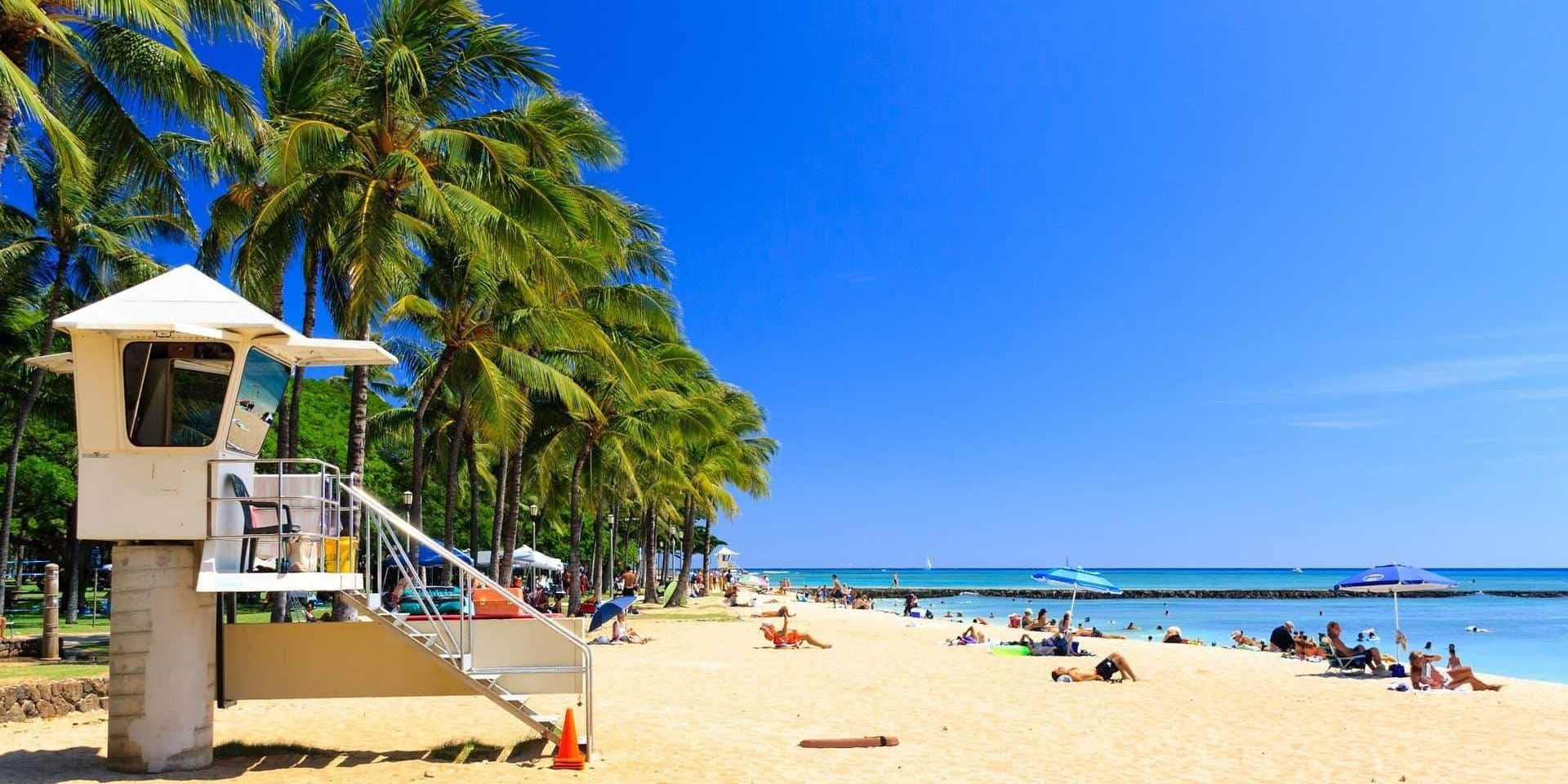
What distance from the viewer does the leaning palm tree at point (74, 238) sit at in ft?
78.4

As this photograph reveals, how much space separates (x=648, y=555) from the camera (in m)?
53.5

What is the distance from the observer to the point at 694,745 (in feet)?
39.1

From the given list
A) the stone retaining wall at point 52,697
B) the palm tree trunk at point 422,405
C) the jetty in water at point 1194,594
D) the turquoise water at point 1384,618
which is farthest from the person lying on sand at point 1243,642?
the jetty in water at point 1194,594

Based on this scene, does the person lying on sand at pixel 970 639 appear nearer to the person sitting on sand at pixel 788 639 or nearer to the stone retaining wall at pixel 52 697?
the person sitting on sand at pixel 788 639

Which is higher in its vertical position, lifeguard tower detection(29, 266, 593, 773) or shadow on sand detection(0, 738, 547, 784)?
lifeguard tower detection(29, 266, 593, 773)

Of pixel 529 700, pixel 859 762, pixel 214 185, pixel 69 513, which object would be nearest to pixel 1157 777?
Answer: pixel 859 762

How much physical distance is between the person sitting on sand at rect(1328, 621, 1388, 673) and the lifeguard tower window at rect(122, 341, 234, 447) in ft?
63.1

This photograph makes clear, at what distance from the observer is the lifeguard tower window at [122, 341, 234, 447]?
32.3 feet

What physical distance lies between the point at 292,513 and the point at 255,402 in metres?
1.12

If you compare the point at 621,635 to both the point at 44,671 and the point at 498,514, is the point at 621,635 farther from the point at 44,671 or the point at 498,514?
the point at 44,671

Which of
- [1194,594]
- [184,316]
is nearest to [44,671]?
[184,316]

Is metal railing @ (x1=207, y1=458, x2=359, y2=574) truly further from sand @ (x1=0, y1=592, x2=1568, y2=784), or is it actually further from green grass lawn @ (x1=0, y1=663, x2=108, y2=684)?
green grass lawn @ (x1=0, y1=663, x2=108, y2=684)

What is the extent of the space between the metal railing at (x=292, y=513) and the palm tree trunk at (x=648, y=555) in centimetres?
3867

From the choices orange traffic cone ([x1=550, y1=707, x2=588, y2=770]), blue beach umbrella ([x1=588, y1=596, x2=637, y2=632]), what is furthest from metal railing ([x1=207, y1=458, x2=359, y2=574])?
blue beach umbrella ([x1=588, y1=596, x2=637, y2=632])
